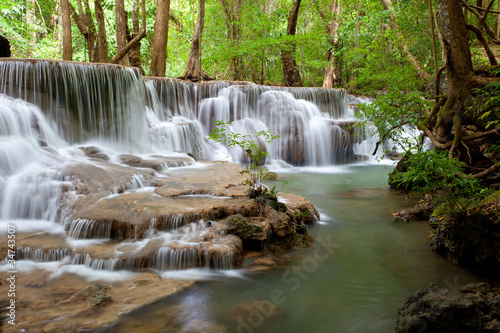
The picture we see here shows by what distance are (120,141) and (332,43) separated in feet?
42.1

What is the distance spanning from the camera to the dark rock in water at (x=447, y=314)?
2754 millimetres

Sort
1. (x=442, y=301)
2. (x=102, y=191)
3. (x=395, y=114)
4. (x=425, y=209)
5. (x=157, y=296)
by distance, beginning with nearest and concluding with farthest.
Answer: (x=442, y=301) < (x=157, y=296) < (x=102, y=191) < (x=425, y=209) < (x=395, y=114)

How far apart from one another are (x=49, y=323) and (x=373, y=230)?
4827 millimetres

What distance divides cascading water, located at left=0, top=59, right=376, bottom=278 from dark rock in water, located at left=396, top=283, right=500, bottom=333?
6.91ft

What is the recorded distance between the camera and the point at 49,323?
2.95m

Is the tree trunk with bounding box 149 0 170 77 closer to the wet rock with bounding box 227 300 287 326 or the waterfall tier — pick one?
the waterfall tier

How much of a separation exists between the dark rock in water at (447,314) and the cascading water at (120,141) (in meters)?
2.11

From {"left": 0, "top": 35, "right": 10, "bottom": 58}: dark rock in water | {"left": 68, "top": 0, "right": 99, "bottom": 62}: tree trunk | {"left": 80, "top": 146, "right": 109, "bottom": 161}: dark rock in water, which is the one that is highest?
{"left": 68, "top": 0, "right": 99, "bottom": 62}: tree trunk

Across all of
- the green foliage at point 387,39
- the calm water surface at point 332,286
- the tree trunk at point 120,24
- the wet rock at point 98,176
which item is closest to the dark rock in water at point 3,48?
the tree trunk at point 120,24

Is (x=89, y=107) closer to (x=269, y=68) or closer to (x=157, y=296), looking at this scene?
(x=157, y=296)

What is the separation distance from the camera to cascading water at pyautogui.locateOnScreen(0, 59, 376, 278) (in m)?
4.34

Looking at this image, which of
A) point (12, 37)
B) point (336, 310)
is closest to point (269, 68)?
point (12, 37)

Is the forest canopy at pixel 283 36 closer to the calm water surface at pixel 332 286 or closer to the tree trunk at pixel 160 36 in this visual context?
the tree trunk at pixel 160 36

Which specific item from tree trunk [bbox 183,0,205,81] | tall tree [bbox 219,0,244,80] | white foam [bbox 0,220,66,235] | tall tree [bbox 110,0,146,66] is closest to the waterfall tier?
tree trunk [bbox 183,0,205,81]
